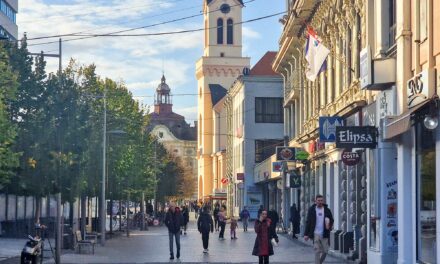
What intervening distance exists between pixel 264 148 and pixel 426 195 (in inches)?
2635

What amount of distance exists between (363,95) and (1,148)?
34.6 feet

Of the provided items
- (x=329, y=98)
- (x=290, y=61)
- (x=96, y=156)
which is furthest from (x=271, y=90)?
(x=329, y=98)

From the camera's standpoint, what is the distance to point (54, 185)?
92.2 feet

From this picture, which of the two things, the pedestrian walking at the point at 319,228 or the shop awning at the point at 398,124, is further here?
the pedestrian walking at the point at 319,228

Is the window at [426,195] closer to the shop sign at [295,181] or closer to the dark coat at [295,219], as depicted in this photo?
the dark coat at [295,219]

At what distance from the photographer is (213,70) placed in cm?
13175

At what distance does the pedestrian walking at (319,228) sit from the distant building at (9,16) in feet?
159

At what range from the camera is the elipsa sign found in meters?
24.3

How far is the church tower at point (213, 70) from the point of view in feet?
420

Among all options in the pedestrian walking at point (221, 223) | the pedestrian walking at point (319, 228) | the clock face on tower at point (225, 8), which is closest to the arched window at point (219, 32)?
the clock face on tower at point (225, 8)

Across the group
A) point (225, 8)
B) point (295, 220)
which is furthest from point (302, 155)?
point (225, 8)

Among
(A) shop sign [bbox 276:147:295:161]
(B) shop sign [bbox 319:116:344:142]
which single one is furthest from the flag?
(A) shop sign [bbox 276:147:295:161]

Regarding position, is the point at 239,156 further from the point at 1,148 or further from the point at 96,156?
the point at 1,148

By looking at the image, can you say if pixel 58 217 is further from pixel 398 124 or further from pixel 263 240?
pixel 398 124
